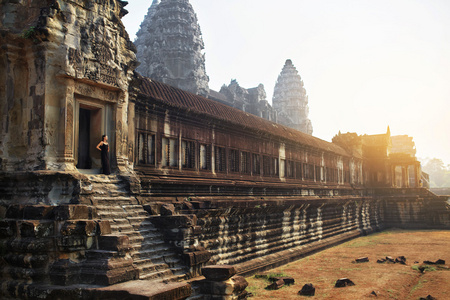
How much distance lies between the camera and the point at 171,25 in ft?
187

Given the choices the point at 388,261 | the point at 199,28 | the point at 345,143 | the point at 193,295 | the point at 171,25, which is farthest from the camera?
the point at 199,28

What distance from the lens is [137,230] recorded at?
808cm

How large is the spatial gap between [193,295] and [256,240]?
6.27 metres

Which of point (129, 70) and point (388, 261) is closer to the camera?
point (129, 70)

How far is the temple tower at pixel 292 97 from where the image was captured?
8044 centimetres

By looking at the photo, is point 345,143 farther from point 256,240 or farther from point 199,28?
point 199,28

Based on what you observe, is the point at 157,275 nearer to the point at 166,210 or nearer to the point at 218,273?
the point at 218,273

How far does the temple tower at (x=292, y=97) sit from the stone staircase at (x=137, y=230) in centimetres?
7240

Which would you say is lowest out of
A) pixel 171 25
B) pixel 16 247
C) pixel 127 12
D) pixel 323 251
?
pixel 323 251

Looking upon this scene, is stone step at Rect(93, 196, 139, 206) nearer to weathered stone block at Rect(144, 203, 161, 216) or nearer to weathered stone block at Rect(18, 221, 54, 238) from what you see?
weathered stone block at Rect(144, 203, 161, 216)

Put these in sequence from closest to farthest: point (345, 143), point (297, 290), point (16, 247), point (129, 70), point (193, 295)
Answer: point (16, 247)
point (193, 295)
point (129, 70)
point (297, 290)
point (345, 143)

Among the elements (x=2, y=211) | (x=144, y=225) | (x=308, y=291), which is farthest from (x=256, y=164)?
(x=2, y=211)

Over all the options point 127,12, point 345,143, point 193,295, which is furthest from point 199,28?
point 193,295

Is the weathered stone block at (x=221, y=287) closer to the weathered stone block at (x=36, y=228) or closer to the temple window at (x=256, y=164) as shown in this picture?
the weathered stone block at (x=36, y=228)
